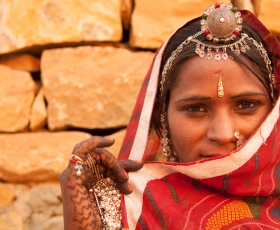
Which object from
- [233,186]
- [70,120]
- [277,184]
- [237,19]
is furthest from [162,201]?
[70,120]

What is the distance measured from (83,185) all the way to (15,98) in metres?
0.85

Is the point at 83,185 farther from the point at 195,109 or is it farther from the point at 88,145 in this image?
Result: the point at 195,109

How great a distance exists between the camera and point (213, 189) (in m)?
1.21

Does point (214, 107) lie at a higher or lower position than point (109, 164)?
higher

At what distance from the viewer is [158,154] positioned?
60.8 inches

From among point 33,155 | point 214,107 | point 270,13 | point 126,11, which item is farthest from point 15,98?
point 270,13

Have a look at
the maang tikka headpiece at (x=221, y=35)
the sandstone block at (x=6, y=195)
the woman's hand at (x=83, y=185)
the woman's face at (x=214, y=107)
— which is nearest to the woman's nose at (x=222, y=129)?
the woman's face at (x=214, y=107)

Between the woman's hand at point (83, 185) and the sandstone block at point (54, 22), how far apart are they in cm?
87

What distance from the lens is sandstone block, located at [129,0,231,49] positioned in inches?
70.4

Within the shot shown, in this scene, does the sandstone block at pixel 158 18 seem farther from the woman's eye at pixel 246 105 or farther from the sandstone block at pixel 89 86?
the woman's eye at pixel 246 105

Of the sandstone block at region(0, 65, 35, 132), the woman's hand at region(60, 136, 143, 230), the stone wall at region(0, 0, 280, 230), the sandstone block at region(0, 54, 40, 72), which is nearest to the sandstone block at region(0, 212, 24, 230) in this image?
the stone wall at region(0, 0, 280, 230)

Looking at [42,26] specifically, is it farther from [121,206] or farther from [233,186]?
[233,186]

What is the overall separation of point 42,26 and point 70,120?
16.9 inches

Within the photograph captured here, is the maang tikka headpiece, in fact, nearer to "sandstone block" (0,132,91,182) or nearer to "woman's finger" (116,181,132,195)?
"woman's finger" (116,181,132,195)
